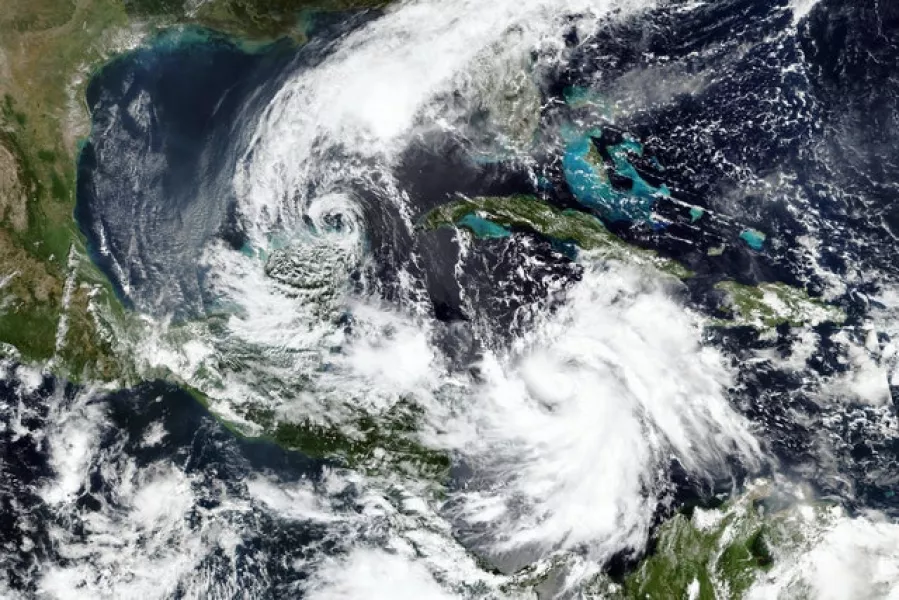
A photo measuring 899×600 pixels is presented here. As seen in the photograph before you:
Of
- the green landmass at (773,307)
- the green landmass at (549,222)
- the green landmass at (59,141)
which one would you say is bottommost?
the green landmass at (773,307)

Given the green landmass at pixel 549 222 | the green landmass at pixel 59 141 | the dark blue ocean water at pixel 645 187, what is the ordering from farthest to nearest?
the green landmass at pixel 59 141
the green landmass at pixel 549 222
the dark blue ocean water at pixel 645 187

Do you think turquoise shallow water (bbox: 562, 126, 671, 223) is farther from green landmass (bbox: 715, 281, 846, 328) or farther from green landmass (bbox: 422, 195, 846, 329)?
green landmass (bbox: 715, 281, 846, 328)

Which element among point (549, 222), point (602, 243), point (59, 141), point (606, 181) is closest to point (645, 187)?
point (606, 181)

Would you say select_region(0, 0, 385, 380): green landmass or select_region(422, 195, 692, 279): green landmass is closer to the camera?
select_region(422, 195, 692, 279): green landmass

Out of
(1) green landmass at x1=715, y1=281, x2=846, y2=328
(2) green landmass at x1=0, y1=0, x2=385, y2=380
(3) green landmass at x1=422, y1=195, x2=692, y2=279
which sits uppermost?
(2) green landmass at x1=0, y1=0, x2=385, y2=380

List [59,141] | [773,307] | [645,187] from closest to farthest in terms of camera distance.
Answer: [773,307], [645,187], [59,141]

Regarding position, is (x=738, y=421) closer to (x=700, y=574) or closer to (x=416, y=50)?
(x=700, y=574)

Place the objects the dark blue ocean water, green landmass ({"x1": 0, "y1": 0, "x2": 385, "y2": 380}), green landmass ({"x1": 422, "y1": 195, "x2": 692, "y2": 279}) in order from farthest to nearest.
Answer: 1. green landmass ({"x1": 0, "y1": 0, "x2": 385, "y2": 380})
2. green landmass ({"x1": 422, "y1": 195, "x2": 692, "y2": 279})
3. the dark blue ocean water

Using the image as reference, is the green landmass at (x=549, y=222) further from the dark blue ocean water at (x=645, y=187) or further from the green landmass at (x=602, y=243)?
the dark blue ocean water at (x=645, y=187)

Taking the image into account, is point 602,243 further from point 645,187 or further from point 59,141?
point 59,141

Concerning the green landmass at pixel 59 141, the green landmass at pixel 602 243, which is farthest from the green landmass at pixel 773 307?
the green landmass at pixel 59 141

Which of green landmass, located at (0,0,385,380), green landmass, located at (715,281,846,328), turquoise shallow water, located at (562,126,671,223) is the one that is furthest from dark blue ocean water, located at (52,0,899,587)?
green landmass, located at (0,0,385,380)

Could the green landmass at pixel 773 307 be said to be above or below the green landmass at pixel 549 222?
below
